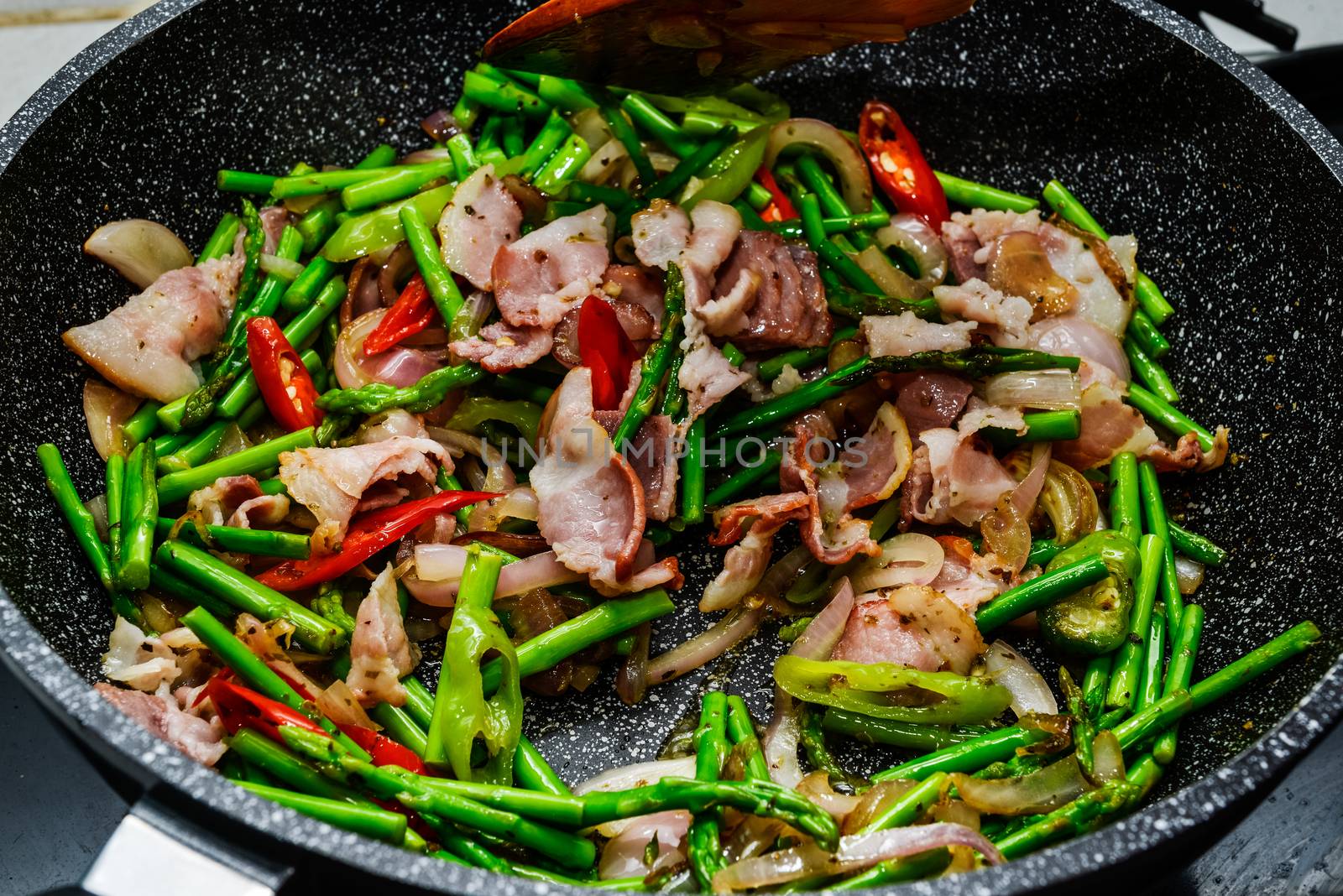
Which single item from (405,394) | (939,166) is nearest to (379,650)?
(405,394)

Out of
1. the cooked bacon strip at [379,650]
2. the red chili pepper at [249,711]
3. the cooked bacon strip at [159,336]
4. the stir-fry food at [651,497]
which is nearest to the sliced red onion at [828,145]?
the stir-fry food at [651,497]

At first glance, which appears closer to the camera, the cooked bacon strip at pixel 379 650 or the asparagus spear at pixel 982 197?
the cooked bacon strip at pixel 379 650

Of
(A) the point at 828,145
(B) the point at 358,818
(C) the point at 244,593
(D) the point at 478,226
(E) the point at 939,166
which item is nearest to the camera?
(B) the point at 358,818

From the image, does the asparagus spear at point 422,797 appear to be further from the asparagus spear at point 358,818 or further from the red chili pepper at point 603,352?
the red chili pepper at point 603,352

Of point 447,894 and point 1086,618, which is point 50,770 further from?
point 1086,618

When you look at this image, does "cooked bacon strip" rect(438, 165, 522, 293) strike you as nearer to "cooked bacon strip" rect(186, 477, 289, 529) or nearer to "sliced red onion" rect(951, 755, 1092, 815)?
"cooked bacon strip" rect(186, 477, 289, 529)

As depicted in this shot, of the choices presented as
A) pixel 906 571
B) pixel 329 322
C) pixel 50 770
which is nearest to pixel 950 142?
pixel 906 571

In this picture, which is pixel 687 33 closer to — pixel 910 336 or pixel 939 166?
pixel 910 336
